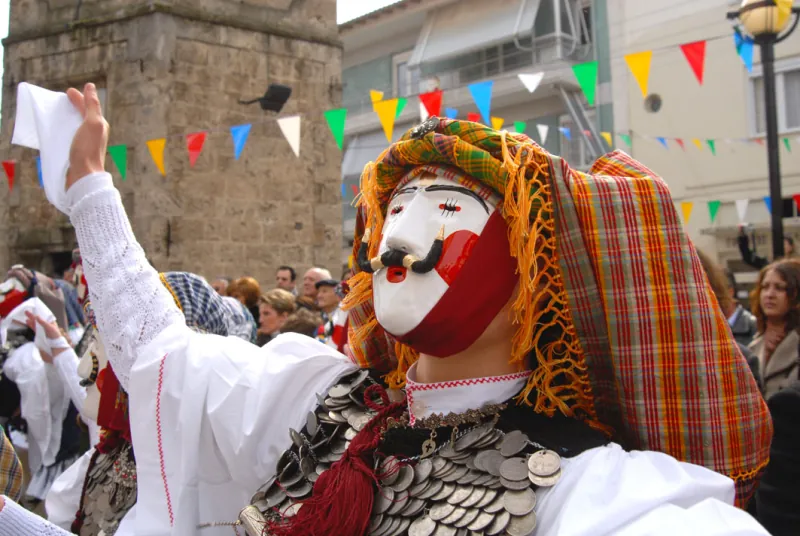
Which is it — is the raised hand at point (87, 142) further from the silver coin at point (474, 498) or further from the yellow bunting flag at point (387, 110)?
the yellow bunting flag at point (387, 110)

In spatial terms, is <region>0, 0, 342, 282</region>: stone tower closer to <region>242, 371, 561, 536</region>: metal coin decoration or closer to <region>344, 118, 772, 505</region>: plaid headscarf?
<region>242, 371, 561, 536</region>: metal coin decoration

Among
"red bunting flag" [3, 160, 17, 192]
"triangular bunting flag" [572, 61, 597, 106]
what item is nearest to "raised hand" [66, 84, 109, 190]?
"triangular bunting flag" [572, 61, 597, 106]

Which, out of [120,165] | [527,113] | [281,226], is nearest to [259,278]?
[281,226]

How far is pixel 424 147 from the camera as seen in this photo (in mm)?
1700

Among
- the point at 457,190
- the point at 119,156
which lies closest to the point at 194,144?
the point at 119,156

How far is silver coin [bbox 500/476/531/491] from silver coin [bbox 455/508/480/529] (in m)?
→ 0.07

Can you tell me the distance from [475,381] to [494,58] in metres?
14.5

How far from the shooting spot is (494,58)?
15.4m

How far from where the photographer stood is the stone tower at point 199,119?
901cm

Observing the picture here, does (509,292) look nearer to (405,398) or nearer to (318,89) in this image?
(405,398)

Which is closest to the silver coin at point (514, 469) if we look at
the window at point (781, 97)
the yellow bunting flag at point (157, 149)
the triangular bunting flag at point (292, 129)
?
the triangular bunting flag at point (292, 129)

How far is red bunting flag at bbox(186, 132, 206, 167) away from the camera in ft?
28.3

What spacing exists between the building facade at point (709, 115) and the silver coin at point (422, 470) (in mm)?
11977

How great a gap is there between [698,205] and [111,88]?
9638 millimetres
